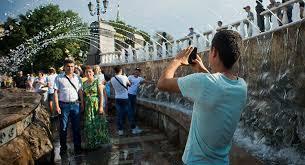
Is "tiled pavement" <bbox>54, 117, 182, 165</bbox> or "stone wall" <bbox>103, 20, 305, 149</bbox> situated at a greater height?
"stone wall" <bbox>103, 20, 305, 149</bbox>

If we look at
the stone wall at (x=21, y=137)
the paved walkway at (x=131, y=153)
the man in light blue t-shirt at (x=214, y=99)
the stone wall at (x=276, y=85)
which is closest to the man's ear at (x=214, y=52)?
the man in light blue t-shirt at (x=214, y=99)

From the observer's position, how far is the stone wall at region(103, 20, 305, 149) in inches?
207

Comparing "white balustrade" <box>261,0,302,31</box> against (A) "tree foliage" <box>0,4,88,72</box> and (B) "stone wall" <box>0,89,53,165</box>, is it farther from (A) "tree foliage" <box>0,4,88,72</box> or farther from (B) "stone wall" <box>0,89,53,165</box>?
(A) "tree foliage" <box>0,4,88,72</box>

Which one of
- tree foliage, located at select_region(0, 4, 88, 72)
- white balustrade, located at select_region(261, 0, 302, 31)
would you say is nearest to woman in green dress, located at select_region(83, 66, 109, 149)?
white balustrade, located at select_region(261, 0, 302, 31)

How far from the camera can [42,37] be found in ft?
183

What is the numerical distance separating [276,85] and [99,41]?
2025 cm

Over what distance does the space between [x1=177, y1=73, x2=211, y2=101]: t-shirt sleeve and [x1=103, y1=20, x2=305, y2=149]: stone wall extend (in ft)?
9.41

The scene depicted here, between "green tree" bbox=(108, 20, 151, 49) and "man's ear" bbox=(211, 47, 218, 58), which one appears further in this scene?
"green tree" bbox=(108, 20, 151, 49)

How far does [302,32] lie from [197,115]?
10.8 feet

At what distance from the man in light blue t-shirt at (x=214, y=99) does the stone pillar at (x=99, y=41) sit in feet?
74.7

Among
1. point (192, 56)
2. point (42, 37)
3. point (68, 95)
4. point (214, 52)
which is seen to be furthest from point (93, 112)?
point (42, 37)

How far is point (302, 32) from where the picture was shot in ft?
17.5

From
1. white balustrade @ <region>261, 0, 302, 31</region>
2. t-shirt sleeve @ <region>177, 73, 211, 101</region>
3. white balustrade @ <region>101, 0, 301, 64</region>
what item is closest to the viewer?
t-shirt sleeve @ <region>177, 73, 211, 101</region>

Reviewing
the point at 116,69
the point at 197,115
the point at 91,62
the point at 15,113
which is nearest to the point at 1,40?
the point at 91,62
